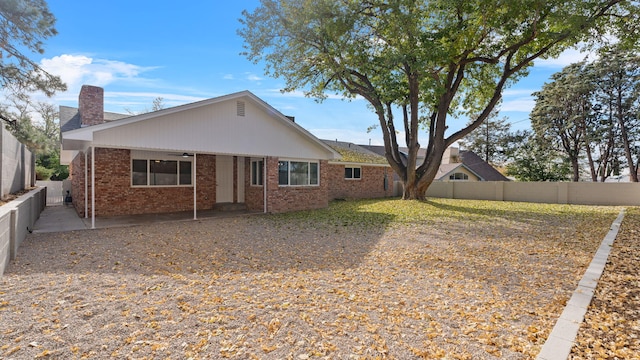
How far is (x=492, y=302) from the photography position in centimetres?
414

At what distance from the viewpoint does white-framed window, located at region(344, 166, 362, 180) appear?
19344mm

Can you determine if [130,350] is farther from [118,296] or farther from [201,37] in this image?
[201,37]

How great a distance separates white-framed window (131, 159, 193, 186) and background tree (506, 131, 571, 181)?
1173 inches

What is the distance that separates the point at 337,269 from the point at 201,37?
1067 cm

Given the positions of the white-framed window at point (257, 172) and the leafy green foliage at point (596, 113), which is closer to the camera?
the white-framed window at point (257, 172)

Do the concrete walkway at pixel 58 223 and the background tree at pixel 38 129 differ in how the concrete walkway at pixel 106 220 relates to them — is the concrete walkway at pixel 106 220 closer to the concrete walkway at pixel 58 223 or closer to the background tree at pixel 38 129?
the concrete walkway at pixel 58 223

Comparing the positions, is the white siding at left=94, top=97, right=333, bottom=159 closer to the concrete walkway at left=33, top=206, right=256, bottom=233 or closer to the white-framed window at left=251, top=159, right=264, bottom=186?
the white-framed window at left=251, top=159, right=264, bottom=186

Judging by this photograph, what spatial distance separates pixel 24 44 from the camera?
41.6 feet

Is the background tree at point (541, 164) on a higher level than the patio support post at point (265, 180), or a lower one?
higher

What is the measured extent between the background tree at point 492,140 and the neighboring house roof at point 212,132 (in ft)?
94.8

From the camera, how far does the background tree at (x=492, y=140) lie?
3562 cm

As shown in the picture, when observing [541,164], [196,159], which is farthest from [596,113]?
[196,159]

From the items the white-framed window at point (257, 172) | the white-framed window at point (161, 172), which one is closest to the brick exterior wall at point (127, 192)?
the white-framed window at point (161, 172)

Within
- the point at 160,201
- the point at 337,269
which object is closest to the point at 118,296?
the point at 337,269
